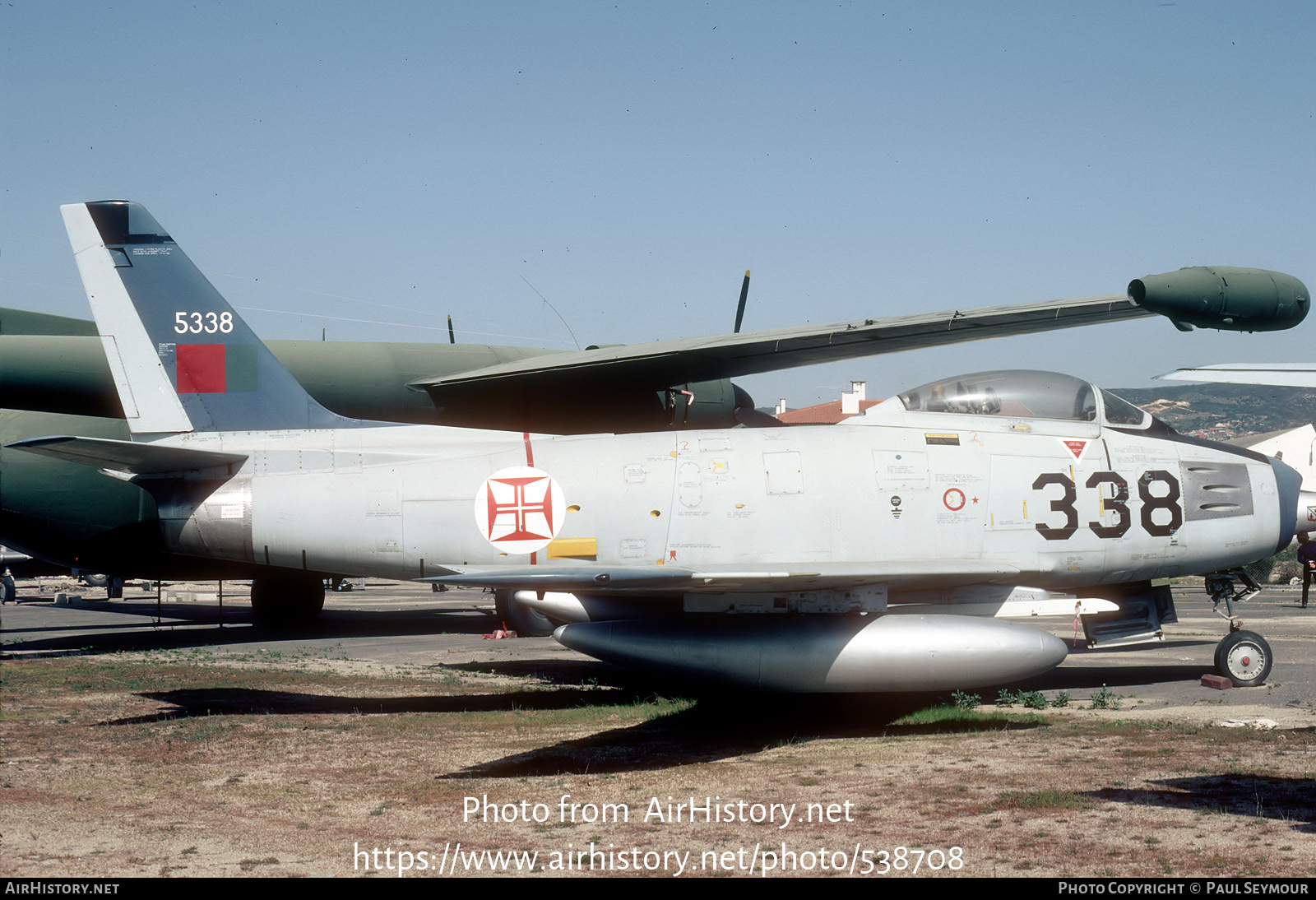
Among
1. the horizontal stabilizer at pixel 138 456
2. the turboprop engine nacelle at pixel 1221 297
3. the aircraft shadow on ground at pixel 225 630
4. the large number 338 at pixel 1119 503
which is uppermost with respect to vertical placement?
the turboprop engine nacelle at pixel 1221 297

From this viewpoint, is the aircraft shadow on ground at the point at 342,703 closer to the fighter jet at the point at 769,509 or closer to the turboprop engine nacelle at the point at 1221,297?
the fighter jet at the point at 769,509

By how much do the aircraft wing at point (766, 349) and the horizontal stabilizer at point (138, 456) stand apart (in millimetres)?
6750

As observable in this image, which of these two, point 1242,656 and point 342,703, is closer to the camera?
point 1242,656

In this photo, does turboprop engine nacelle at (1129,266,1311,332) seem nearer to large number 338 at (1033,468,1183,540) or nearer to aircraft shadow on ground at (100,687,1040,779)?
→ large number 338 at (1033,468,1183,540)

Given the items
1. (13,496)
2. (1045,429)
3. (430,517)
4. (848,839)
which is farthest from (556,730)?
(13,496)

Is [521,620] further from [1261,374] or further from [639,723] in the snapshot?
[1261,374]

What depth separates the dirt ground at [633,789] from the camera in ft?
21.0

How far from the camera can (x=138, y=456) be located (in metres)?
11.9

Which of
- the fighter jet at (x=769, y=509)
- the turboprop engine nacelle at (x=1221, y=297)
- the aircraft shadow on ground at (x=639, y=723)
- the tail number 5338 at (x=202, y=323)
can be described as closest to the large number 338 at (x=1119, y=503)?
the fighter jet at (x=769, y=509)

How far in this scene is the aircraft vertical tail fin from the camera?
1286 centimetres

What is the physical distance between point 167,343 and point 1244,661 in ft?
45.5

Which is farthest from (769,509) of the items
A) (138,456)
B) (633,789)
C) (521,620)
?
(521,620)

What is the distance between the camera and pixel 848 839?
675 centimetres

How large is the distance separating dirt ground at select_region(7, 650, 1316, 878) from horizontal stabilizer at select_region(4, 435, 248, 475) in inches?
115
